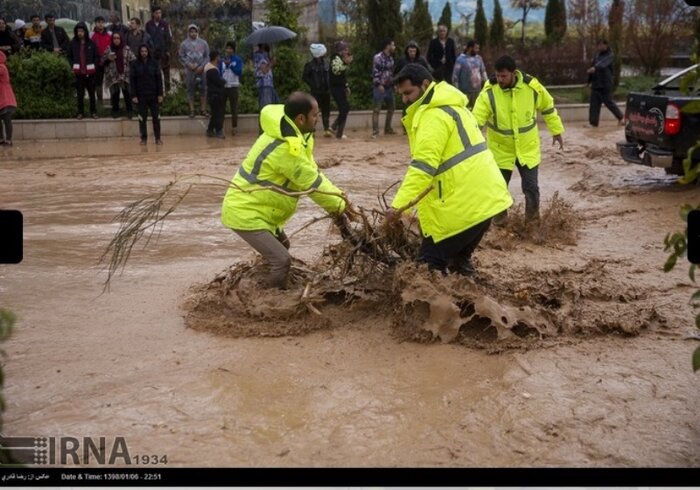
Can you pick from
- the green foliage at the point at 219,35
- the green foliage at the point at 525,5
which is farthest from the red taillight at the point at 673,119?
the green foliage at the point at 525,5

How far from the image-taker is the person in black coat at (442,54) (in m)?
17.9

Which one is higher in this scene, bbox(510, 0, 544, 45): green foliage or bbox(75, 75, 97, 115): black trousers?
bbox(510, 0, 544, 45): green foliage

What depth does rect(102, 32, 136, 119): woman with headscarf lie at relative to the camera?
54.0 feet

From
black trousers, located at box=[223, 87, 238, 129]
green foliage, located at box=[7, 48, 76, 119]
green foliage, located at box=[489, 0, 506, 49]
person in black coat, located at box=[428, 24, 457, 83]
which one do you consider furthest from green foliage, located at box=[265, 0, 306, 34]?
green foliage, located at box=[489, 0, 506, 49]

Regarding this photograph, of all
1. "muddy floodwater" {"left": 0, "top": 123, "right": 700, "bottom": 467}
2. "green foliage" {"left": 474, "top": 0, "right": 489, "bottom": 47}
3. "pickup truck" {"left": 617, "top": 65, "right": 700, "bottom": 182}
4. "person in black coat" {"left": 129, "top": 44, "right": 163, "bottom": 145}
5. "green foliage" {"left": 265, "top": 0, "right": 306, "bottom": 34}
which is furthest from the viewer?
"green foliage" {"left": 474, "top": 0, "right": 489, "bottom": 47}

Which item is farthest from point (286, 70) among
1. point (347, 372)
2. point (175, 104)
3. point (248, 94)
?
point (347, 372)

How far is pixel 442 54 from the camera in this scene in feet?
58.9

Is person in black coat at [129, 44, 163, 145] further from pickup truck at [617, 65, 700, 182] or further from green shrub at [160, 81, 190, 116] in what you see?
pickup truck at [617, 65, 700, 182]

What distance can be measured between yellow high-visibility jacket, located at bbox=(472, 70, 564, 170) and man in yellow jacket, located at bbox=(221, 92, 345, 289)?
2903 millimetres

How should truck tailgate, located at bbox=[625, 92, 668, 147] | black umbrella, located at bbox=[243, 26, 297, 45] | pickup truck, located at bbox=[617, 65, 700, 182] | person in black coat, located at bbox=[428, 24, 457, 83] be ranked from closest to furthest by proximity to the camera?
pickup truck, located at bbox=[617, 65, 700, 182] → truck tailgate, located at bbox=[625, 92, 668, 147] → black umbrella, located at bbox=[243, 26, 297, 45] → person in black coat, located at bbox=[428, 24, 457, 83]

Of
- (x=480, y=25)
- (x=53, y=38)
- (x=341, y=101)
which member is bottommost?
(x=341, y=101)

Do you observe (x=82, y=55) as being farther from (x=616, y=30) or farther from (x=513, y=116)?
(x=616, y=30)

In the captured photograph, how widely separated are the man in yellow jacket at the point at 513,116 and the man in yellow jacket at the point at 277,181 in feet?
9.65

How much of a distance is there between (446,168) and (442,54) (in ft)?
41.9
